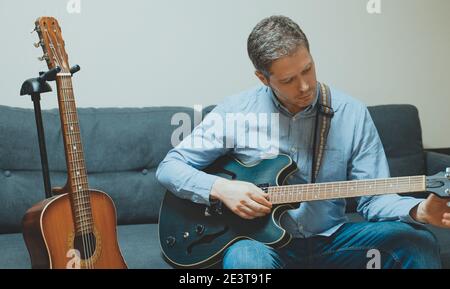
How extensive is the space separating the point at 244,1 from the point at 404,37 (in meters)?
0.55

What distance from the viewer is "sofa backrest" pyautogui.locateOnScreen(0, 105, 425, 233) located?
1.47 meters

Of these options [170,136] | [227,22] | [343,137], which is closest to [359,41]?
[227,22]

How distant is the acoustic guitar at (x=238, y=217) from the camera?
1.20 meters

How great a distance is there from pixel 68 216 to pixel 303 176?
567 mm

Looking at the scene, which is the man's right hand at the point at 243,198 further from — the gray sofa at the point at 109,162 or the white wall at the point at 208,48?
the white wall at the point at 208,48

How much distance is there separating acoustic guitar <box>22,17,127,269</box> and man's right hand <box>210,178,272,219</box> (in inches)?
11.0

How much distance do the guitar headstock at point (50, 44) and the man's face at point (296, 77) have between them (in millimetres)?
464

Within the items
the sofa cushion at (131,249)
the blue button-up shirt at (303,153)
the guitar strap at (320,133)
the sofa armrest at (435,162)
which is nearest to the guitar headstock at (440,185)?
the blue button-up shirt at (303,153)

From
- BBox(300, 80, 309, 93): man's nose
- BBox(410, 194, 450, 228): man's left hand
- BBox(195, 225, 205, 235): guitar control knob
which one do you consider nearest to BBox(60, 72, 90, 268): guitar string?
BBox(195, 225, 205, 235): guitar control knob

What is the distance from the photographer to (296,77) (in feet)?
3.91

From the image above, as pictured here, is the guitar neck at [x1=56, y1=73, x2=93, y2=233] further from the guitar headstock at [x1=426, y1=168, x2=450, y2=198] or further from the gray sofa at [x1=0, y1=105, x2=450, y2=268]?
the guitar headstock at [x1=426, y1=168, x2=450, y2=198]

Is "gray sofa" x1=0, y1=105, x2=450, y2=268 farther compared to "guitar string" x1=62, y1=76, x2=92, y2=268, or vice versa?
"gray sofa" x1=0, y1=105, x2=450, y2=268
